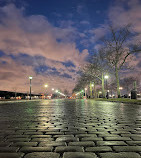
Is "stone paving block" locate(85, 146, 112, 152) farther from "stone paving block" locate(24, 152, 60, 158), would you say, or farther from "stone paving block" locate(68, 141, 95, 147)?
"stone paving block" locate(24, 152, 60, 158)

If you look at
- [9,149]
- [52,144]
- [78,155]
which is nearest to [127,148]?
[78,155]

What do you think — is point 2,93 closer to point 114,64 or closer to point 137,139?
point 114,64

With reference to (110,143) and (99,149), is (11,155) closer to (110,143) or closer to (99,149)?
(99,149)

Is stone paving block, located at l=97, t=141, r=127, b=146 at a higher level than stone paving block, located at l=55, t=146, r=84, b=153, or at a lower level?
lower

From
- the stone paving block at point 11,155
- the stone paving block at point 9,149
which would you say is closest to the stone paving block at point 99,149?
the stone paving block at point 11,155

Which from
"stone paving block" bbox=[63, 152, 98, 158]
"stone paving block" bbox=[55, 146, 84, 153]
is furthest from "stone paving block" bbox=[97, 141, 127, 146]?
"stone paving block" bbox=[63, 152, 98, 158]

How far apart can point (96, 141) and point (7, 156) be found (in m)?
1.85

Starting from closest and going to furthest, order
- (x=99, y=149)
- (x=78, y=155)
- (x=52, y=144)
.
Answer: (x=78, y=155)
(x=99, y=149)
(x=52, y=144)

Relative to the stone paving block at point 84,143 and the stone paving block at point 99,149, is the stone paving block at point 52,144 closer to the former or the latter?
the stone paving block at point 84,143

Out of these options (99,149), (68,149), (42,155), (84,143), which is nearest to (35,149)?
(42,155)

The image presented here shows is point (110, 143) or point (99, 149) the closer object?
point (99, 149)

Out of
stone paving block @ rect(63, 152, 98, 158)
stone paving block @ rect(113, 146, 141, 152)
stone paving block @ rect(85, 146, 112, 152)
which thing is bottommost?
stone paving block @ rect(113, 146, 141, 152)

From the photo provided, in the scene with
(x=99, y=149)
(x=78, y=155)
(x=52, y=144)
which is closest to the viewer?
(x=78, y=155)

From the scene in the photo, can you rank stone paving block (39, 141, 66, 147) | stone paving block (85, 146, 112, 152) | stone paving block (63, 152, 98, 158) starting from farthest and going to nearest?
stone paving block (39, 141, 66, 147)
stone paving block (85, 146, 112, 152)
stone paving block (63, 152, 98, 158)
